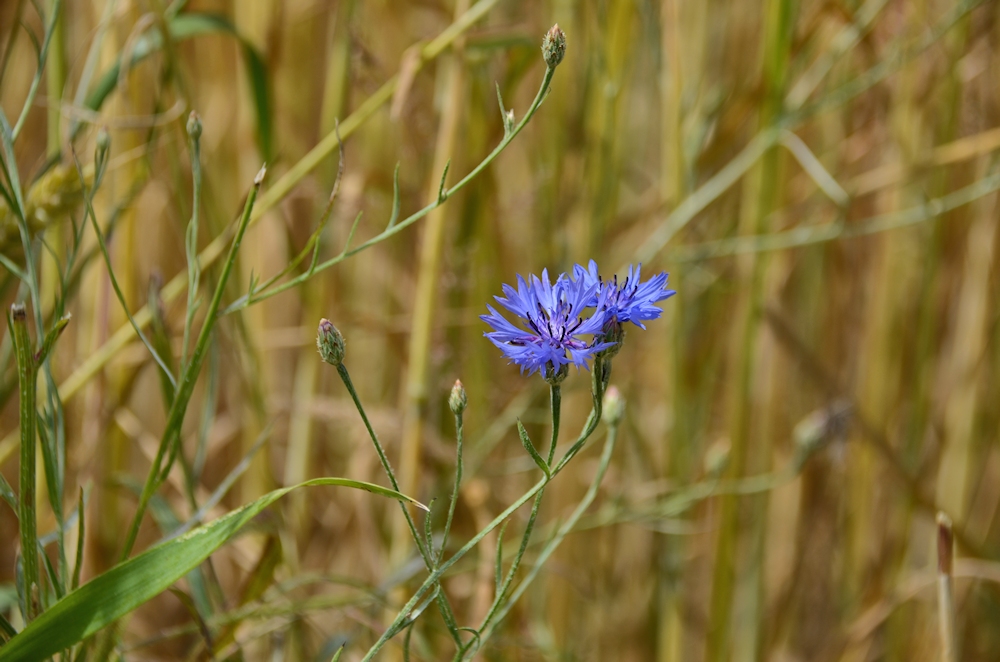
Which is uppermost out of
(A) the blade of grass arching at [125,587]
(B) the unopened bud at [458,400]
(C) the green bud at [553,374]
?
(C) the green bud at [553,374]

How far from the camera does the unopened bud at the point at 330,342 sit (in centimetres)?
38

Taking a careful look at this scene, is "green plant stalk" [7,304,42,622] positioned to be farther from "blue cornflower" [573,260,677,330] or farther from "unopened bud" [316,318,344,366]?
"blue cornflower" [573,260,677,330]

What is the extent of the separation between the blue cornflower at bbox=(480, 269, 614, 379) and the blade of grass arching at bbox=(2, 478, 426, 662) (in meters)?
0.08

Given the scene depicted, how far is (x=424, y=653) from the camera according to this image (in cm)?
66

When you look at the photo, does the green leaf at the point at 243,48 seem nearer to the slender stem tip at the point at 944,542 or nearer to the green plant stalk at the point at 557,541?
the green plant stalk at the point at 557,541

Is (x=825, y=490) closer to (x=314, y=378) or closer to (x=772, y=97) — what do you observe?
(x=772, y=97)

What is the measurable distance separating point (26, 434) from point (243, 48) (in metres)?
0.44

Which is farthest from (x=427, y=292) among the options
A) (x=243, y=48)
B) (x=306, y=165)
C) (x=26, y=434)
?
(x=26, y=434)

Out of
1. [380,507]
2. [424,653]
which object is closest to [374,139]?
[380,507]

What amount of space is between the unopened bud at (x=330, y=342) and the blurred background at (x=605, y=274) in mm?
220

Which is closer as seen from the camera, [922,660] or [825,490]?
[922,660]

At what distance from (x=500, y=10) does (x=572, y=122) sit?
0.21 meters

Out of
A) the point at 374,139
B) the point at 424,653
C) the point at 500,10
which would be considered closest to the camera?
the point at 424,653

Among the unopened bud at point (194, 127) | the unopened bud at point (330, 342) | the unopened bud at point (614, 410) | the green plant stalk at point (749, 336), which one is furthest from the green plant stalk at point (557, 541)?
the green plant stalk at point (749, 336)
